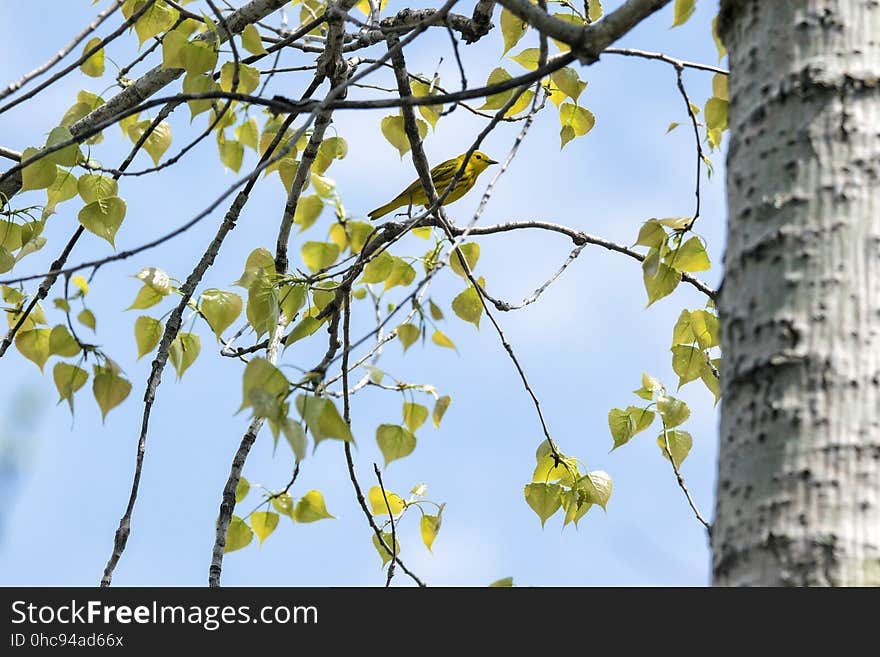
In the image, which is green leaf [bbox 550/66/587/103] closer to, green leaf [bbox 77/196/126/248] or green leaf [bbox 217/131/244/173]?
green leaf [bbox 217/131/244/173]

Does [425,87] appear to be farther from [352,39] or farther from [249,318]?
[249,318]

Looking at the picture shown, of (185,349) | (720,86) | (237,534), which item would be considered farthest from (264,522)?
(720,86)

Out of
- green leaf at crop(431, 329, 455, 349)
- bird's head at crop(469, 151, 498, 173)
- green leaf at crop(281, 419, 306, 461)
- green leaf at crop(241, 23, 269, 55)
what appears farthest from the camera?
bird's head at crop(469, 151, 498, 173)

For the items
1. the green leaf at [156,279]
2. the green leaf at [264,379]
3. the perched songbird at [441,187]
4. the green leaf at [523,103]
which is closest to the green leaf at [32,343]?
the green leaf at [156,279]

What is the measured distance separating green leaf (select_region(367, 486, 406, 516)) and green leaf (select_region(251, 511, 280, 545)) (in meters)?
0.26

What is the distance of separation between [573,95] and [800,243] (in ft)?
5.11

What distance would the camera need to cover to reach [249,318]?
2211mm

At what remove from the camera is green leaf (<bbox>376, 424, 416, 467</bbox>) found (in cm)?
215

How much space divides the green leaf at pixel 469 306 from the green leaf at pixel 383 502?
52 cm

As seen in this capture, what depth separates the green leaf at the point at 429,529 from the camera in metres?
2.50

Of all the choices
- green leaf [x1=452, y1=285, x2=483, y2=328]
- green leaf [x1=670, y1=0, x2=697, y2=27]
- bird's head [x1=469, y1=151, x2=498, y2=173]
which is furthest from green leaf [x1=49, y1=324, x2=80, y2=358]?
bird's head [x1=469, y1=151, x2=498, y2=173]

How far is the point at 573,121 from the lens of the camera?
281cm
